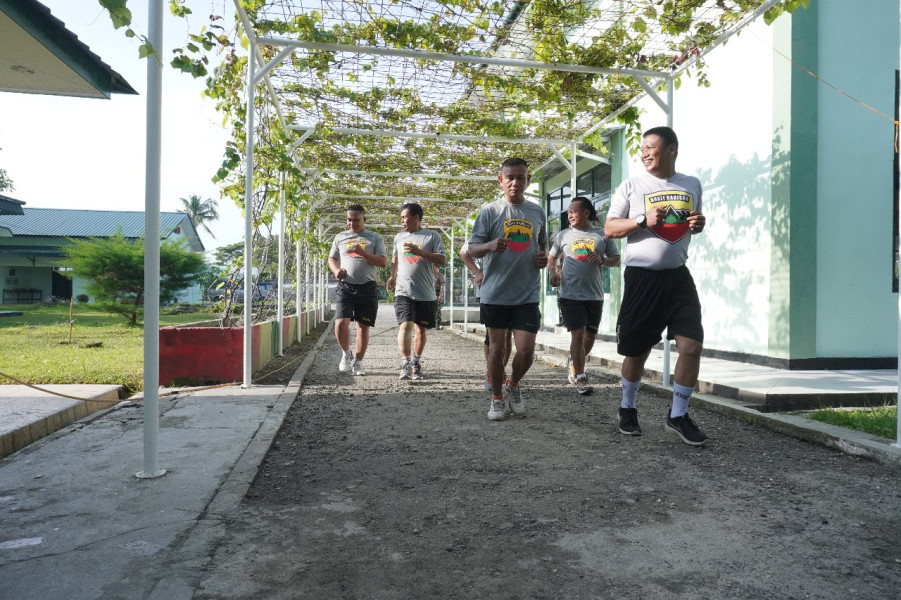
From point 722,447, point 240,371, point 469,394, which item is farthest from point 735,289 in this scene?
point 240,371

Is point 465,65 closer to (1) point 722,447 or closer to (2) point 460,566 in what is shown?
(1) point 722,447

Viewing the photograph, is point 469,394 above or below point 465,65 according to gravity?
below

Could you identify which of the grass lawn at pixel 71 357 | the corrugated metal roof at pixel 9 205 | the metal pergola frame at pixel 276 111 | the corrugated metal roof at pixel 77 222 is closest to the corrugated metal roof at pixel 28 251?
the corrugated metal roof at pixel 77 222

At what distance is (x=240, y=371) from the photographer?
6191mm

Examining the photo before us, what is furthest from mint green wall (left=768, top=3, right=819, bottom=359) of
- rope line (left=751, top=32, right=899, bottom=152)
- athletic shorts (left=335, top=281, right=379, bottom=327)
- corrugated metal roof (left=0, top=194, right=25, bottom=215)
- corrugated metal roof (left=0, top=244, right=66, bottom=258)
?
corrugated metal roof (left=0, top=244, right=66, bottom=258)

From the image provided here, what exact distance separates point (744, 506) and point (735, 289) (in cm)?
571

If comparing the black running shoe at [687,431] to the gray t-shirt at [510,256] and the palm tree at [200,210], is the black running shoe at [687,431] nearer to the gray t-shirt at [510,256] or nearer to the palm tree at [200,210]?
the gray t-shirt at [510,256]

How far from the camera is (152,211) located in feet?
9.59

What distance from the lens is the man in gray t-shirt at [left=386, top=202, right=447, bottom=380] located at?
22.4 ft

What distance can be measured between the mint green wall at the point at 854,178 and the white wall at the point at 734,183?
1.83 feet

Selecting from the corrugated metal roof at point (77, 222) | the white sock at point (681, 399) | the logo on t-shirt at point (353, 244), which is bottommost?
the white sock at point (681, 399)

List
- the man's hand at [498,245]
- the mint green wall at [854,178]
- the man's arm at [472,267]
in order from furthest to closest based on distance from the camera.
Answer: the mint green wall at [854,178], the man's arm at [472,267], the man's hand at [498,245]

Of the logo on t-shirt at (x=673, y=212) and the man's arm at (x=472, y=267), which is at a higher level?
the logo on t-shirt at (x=673, y=212)

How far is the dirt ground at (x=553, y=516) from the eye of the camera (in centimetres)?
Answer: 201
